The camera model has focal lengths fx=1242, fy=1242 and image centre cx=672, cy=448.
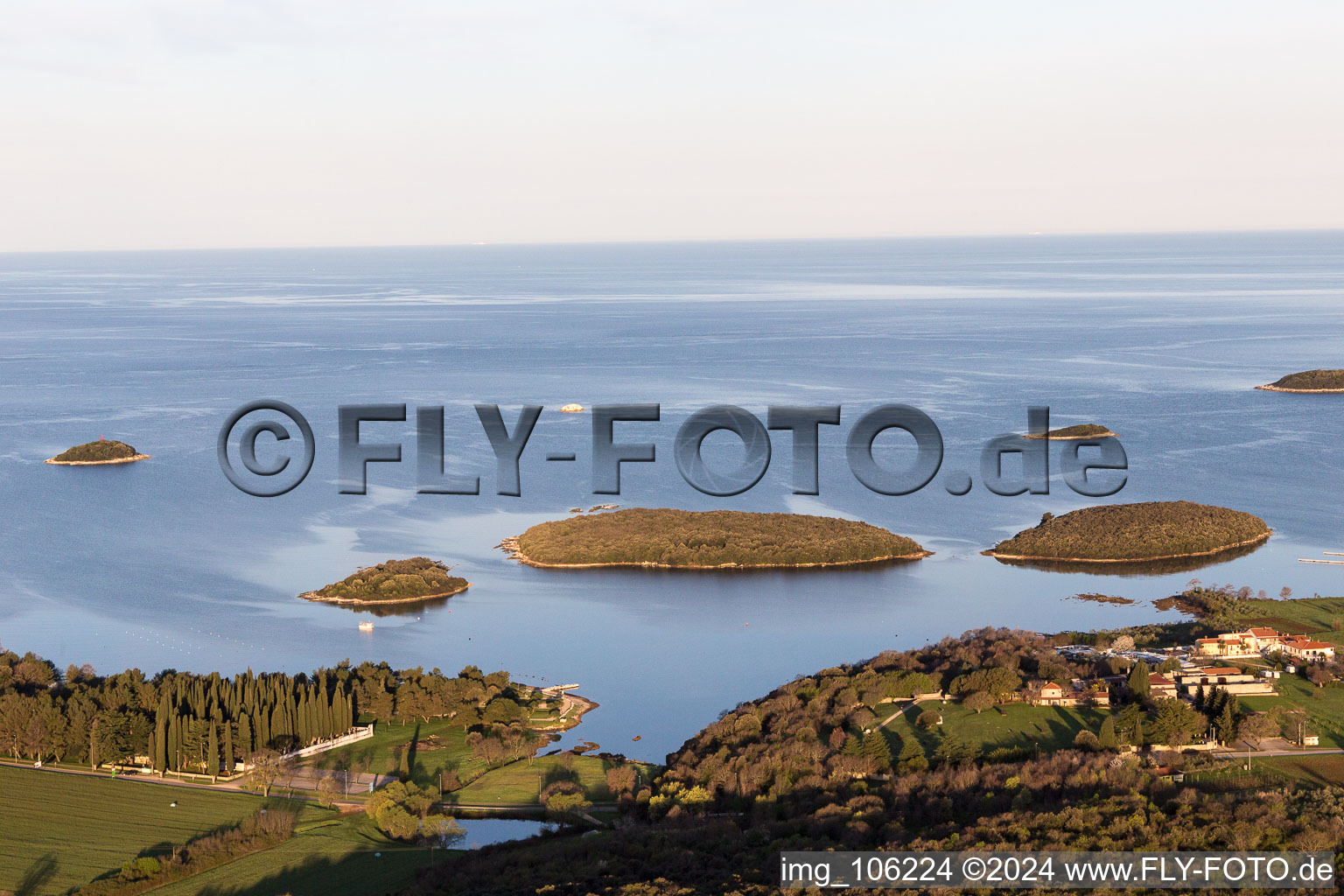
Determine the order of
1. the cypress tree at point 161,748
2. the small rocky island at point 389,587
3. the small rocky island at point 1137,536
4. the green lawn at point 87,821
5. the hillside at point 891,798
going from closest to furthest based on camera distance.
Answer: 1. the hillside at point 891,798
2. the green lawn at point 87,821
3. the cypress tree at point 161,748
4. the small rocky island at point 389,587
5. the small rocky island at point 1137,536

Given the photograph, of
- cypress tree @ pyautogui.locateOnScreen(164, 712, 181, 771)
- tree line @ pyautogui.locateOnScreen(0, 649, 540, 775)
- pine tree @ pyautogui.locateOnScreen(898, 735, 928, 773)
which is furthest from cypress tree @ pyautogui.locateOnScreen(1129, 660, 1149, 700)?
cypress tree @ pyautogui.locateOnScreen(164, 712, 181, 771)

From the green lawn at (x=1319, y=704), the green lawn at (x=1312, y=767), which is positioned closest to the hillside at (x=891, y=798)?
the green lawn at (x=1312, y=767)

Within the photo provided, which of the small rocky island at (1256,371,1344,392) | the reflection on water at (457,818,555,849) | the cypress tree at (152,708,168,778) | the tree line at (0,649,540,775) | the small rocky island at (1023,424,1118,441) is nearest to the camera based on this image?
the reflection on water at (457,818,555,849)

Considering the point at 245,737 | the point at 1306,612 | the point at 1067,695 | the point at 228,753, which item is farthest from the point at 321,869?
the point at 1306,612

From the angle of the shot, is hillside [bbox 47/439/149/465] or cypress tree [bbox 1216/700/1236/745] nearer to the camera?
cypress tree [bbox 1216/700/1236/745]

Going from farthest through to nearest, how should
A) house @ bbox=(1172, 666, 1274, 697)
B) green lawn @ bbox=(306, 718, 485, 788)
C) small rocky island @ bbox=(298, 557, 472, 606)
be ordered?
small rocky island @ bbox=(298, 557, 472, 606)
house @ bbox=(1172, 666, 1274, 697)
green lawn @ bbox=(306, 718, 485, 788)

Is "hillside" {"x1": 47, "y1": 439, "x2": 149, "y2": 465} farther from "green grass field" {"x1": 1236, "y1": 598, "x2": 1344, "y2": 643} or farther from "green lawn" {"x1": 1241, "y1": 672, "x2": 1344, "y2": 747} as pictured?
"green lawn" {"x1": 1241, "y1": 672, "x2": 1344, "y2": 747}

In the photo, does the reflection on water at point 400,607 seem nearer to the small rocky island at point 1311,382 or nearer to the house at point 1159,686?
the house at point 1159,686

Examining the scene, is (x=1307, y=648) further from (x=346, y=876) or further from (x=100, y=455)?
(x=100, y=455)
